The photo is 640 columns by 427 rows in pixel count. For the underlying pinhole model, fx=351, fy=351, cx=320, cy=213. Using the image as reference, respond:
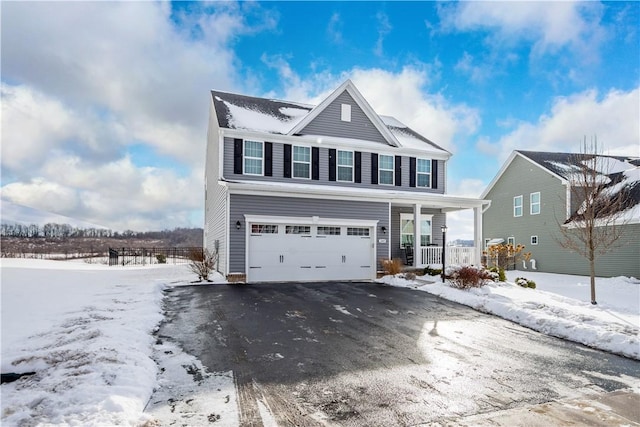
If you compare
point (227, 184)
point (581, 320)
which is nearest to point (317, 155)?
point (227, 184)

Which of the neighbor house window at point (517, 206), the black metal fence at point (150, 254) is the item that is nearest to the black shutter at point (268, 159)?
the black metal fence at point (150, 254)

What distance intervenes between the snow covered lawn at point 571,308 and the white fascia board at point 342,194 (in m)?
3.36

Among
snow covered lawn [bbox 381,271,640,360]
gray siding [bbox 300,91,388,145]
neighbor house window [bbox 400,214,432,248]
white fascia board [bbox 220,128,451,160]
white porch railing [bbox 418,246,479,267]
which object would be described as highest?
gray siding [bbox 300,91,388,145]

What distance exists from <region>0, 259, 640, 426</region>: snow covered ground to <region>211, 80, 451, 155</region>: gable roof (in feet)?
28.1

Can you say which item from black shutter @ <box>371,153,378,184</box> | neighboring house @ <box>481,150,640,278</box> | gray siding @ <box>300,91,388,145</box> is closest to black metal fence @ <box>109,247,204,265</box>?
gray siding @ <box>300,91,388,145</box>

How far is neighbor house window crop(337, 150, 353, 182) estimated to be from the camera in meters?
16.5

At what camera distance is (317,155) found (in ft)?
53.1

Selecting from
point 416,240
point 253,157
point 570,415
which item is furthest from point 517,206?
point 570,415

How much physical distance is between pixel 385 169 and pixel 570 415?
1434 cm

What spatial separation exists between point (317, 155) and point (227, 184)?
4.93m

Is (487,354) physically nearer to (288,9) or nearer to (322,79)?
(288,9)

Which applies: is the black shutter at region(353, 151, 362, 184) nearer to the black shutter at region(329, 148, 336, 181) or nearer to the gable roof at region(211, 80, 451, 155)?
the black shutter at region(329, 148, 336, 181)

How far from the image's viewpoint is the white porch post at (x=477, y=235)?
51.6 ft

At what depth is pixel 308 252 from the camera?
46.2ft
